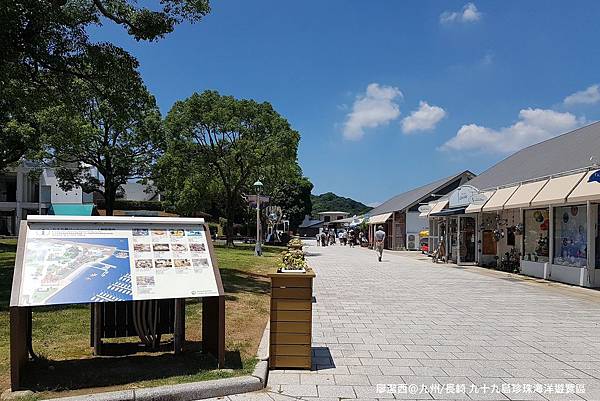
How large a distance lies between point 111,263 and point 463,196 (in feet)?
61.1

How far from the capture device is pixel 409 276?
55.7ft

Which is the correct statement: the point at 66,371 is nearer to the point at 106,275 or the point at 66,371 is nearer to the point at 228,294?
the point at 106,275

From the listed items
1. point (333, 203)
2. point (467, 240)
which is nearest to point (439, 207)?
point (467, 240)

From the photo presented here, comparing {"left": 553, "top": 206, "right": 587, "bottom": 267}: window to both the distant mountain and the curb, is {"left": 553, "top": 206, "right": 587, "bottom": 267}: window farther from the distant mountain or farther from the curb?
the distant mountain

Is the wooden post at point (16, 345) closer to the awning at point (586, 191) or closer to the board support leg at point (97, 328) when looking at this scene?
the board support leg at point (97, 328)

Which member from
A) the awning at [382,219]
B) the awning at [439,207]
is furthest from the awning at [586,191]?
the awning at [382,219]

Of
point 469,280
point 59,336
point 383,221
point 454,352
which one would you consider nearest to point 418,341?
point 454,352

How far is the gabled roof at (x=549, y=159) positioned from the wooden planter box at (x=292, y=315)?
1170cm

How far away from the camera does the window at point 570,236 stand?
553 inches

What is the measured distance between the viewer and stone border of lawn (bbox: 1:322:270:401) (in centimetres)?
425

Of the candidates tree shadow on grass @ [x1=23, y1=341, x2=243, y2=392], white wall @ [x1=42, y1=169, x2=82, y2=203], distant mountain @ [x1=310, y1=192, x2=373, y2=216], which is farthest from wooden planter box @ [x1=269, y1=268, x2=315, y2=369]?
distant mountain @ [x1=310, y1=192, x2=373, y2=216]

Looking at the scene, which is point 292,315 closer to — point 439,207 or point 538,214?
point 538,214

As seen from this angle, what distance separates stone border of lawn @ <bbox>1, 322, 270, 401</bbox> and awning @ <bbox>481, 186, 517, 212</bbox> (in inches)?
595

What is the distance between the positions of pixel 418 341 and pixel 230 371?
306 centimetres
